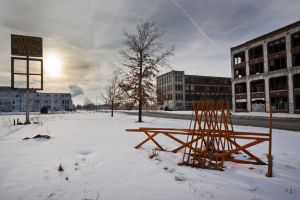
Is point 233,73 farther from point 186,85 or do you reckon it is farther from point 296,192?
point 296,192

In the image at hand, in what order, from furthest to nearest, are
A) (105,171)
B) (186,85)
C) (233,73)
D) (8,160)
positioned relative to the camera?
(186,85), (233,73), (8,160), (105,171)

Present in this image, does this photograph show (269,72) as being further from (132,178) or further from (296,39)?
(132,178)

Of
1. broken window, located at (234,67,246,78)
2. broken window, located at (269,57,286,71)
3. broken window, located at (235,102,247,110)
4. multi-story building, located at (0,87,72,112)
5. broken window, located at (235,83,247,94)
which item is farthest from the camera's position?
multi-story building, located at (0,87,72,112)

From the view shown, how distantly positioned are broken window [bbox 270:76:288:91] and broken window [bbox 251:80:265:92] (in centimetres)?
165

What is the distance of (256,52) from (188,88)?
37.2 metres

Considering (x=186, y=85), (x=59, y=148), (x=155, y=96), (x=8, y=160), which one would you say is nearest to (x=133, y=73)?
(x=155, y=96)

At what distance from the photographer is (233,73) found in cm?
4166

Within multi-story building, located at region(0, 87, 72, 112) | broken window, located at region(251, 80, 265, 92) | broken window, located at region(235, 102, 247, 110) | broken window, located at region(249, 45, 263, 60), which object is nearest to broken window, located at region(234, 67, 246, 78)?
broken window, located at region(249, 45, 263, 60)

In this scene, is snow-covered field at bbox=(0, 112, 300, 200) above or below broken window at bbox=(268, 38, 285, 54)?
below

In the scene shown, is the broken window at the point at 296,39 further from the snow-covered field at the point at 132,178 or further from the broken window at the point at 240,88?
the snow-covered field at the point at 132,178

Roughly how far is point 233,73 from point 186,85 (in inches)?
1263

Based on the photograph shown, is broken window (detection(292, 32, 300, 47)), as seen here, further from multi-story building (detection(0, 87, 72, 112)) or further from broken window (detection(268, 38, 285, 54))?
multi-story building (detection(0, 87, 72, 112))

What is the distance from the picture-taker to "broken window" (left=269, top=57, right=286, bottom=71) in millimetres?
31702

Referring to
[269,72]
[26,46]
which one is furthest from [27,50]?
[269,72]
